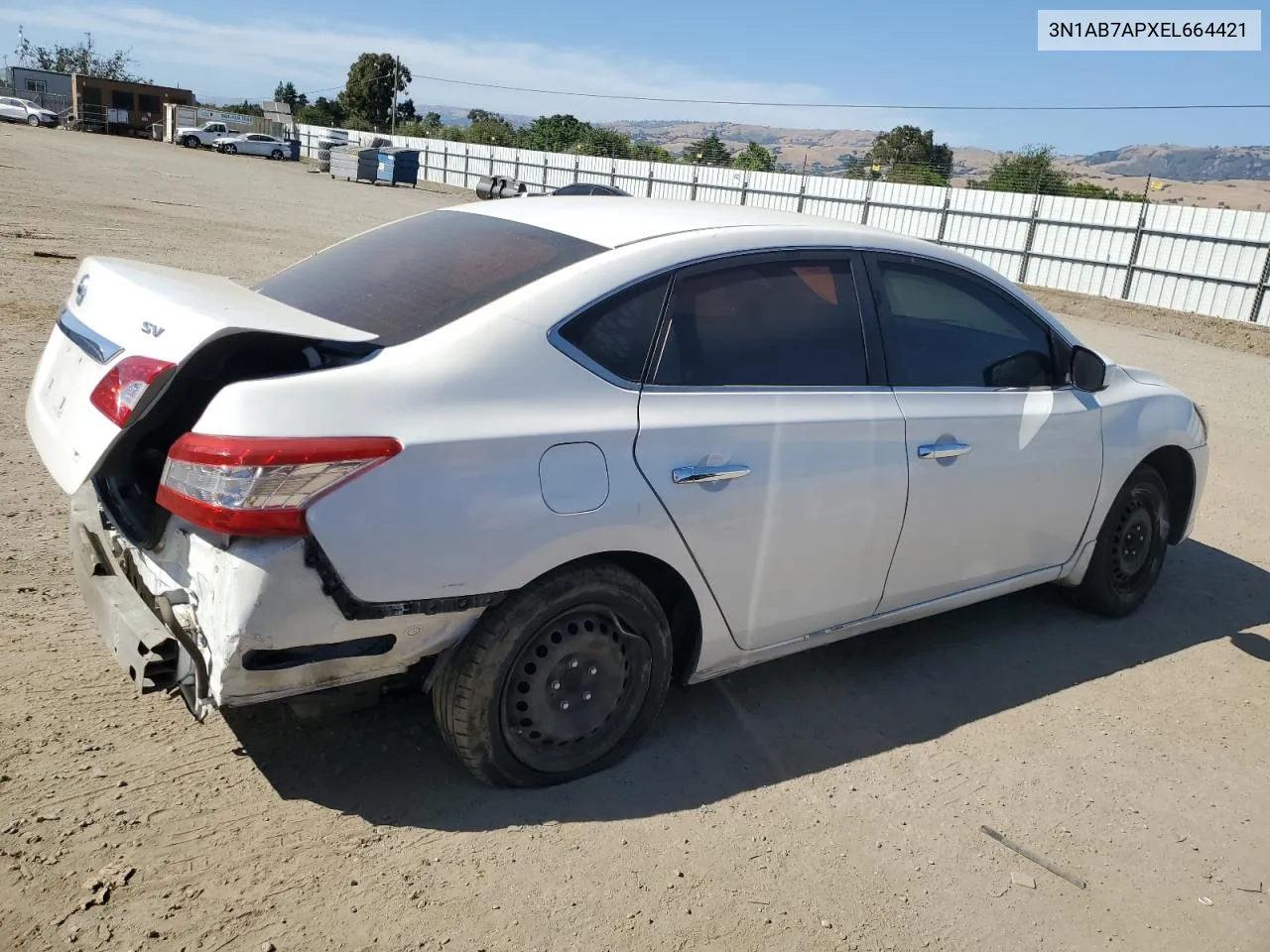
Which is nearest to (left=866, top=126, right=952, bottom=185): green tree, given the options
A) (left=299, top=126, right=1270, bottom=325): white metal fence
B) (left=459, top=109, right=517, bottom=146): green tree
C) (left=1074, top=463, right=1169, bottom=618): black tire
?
(left=459, top=109, right=517, bottom=146): green tree

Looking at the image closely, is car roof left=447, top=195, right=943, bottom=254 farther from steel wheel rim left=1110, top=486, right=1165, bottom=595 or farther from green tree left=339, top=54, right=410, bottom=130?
green tree left=339, top=54, right=410, bottom=130

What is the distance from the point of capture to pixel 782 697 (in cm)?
382

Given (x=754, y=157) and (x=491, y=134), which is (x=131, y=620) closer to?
(x=754, y=157)

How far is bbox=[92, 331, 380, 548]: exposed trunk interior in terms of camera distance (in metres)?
2.61

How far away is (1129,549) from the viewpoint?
4789mm

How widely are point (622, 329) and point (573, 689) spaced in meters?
1.08

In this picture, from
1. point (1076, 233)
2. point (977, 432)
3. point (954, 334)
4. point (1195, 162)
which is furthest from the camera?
point (1195, 162)

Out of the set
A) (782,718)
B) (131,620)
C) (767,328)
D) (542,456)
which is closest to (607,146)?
(767,328)

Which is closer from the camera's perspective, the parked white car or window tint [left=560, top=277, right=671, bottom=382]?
window tint [left=560, top=277, right=671, bottom=382]

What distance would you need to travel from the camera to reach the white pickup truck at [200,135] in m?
53.7

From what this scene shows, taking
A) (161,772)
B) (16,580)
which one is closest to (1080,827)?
(161,772)

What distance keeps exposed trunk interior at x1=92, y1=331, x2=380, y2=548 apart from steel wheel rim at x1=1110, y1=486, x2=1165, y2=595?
3611mm

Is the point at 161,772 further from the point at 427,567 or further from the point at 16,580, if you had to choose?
the point at 16,580

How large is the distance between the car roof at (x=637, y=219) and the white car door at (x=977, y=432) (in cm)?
14
